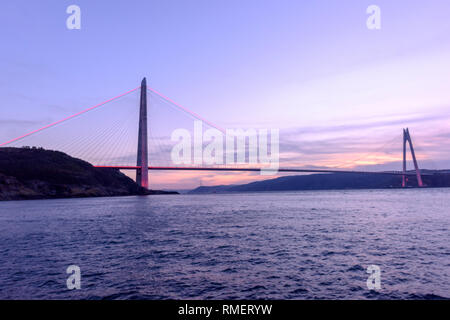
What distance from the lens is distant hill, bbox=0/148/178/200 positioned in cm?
8672

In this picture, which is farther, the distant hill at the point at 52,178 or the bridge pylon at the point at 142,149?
the bridge pylon at the point at 142,149

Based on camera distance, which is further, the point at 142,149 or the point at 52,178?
the point at 52,178

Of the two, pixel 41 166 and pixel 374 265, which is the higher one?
pixel 41 166

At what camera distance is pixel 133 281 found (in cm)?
1084

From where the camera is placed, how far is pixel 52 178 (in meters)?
97.1

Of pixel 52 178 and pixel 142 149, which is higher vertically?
pixel 142 149

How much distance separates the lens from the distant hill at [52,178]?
3414 inches

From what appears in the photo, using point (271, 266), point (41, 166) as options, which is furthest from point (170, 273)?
point (41, 166)
